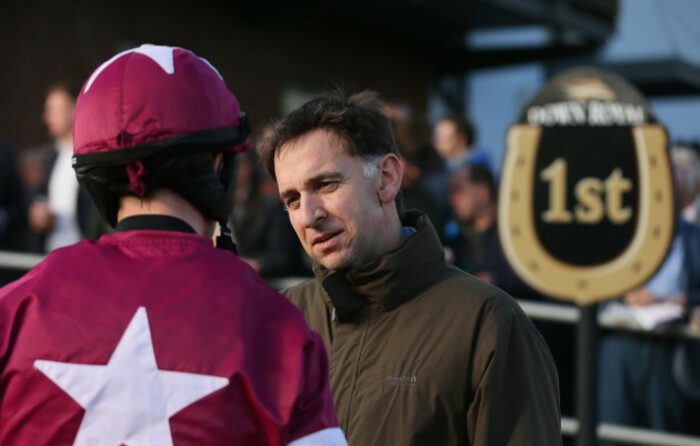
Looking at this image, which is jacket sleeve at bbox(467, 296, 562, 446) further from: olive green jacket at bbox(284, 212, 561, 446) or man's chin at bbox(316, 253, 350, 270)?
man's chin at bbox(316, 253, 350, 270)

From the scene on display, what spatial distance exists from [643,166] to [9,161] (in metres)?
4.04

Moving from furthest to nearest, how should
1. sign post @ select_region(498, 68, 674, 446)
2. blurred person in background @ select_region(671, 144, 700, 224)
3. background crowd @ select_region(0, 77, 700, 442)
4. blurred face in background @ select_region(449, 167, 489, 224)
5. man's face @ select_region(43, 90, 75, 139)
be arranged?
man's face @ select_region(43, 90, 75, 139)
blurred person in background @ select_region(671, 144, 700, 224)
blurred face in background @ select_region(449, 167, 489, 224)
background crowd @ select_region(0, 77, 700, 442)
sign post @ select_region(498, 68, 674, 446)

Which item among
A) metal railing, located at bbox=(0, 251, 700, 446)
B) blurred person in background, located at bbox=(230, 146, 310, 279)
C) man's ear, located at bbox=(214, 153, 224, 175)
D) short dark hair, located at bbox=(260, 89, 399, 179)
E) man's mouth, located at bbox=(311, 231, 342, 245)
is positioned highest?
man's ear, located at bbox=(214, 153, 224, 175)

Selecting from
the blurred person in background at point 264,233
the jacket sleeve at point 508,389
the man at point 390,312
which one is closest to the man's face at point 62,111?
the blurred person in background at point 264,233

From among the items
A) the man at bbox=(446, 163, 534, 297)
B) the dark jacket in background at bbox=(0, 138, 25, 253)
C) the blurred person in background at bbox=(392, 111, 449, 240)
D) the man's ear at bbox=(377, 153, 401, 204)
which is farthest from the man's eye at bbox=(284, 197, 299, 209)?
the dark jacket in background at bbox=(0, 138, 25, 253)

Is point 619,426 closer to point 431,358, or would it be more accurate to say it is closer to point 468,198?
point 468,198

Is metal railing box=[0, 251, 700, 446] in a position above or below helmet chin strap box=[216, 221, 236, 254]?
below

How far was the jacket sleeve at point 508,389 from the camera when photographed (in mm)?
2680

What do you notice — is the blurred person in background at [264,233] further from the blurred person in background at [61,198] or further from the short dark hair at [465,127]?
the short dark hair at [465,127]

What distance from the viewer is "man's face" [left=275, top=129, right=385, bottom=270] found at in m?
2.96

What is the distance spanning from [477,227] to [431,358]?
139 inches

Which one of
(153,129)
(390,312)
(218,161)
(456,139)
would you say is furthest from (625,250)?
(456,139)

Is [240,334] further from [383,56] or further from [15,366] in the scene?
[383,56]

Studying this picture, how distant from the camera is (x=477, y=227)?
6.25 meters
